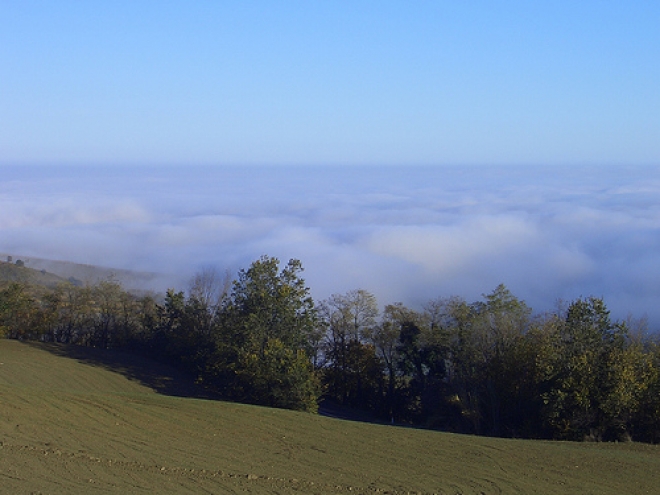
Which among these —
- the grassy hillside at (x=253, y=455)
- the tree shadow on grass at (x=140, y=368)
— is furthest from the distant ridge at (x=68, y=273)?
the grassy hillside at (x=253, y=455)

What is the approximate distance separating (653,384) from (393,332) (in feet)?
60.7

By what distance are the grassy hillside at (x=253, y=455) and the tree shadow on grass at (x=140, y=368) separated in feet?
31.3

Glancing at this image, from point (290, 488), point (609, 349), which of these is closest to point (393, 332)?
point (609, 349)

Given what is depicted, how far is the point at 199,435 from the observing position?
20578mm

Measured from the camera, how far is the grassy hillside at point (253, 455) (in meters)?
15.1

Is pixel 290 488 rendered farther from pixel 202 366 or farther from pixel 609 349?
pixel 202 366

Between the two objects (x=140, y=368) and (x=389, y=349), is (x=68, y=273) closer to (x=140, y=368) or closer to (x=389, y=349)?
(x=140, y=368)

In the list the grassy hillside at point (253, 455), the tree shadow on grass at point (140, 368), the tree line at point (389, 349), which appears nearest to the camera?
the grassy hillside at point (253, 455)

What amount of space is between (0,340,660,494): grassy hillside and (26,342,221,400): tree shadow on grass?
9537mm

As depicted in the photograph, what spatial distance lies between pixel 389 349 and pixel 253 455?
2669cm

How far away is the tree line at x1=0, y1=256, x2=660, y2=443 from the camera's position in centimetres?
2831

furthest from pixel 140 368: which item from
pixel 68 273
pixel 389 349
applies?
pixel 68 273

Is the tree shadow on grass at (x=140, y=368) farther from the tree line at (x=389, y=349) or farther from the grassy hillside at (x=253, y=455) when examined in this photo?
the grassy hillside at (x=253, y=455)

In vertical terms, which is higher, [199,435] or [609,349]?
Answer: [609,349]
